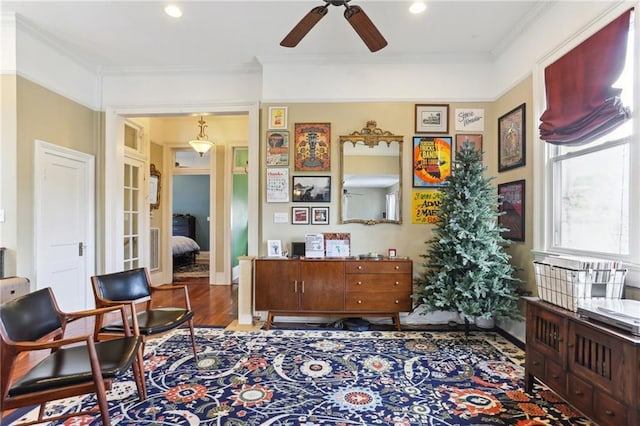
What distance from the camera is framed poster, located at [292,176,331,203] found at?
3.79 meters

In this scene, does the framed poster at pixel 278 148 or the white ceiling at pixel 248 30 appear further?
the framed poster at pixel 278 148

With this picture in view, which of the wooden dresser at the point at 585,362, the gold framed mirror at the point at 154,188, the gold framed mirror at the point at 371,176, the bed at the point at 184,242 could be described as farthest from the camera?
the bed at the point at 184,242

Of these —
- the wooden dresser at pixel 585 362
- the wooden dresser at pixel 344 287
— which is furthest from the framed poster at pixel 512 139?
the wooden dresser at pixel 585 362

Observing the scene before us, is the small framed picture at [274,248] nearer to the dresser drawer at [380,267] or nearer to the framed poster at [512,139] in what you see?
the dresser drawer at [380,267]

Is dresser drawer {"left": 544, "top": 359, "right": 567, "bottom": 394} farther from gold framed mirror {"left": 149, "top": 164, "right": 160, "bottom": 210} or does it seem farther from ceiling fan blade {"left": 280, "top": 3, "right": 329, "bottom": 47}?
gold framed mirror {"left": 149, "top": 164, "right": 160, "bottom": 210}

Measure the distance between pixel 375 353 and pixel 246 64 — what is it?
373cm

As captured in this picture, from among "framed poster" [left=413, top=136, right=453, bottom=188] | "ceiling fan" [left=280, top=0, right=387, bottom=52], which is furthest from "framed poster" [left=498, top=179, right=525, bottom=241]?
"ceiling fan" [left=280, top=0, right=387, bottom=52]

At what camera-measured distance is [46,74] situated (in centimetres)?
347

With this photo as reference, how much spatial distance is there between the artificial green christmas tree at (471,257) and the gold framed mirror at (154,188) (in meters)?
5.00

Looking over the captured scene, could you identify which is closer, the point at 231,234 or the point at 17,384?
the point at 17,384

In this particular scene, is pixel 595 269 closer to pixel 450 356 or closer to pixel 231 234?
pixel 450 356

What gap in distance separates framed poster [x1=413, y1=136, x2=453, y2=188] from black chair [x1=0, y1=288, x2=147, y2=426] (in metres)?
3.28

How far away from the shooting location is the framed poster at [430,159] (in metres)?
3.73

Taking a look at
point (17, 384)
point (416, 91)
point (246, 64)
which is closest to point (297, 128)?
point (246, 64)
